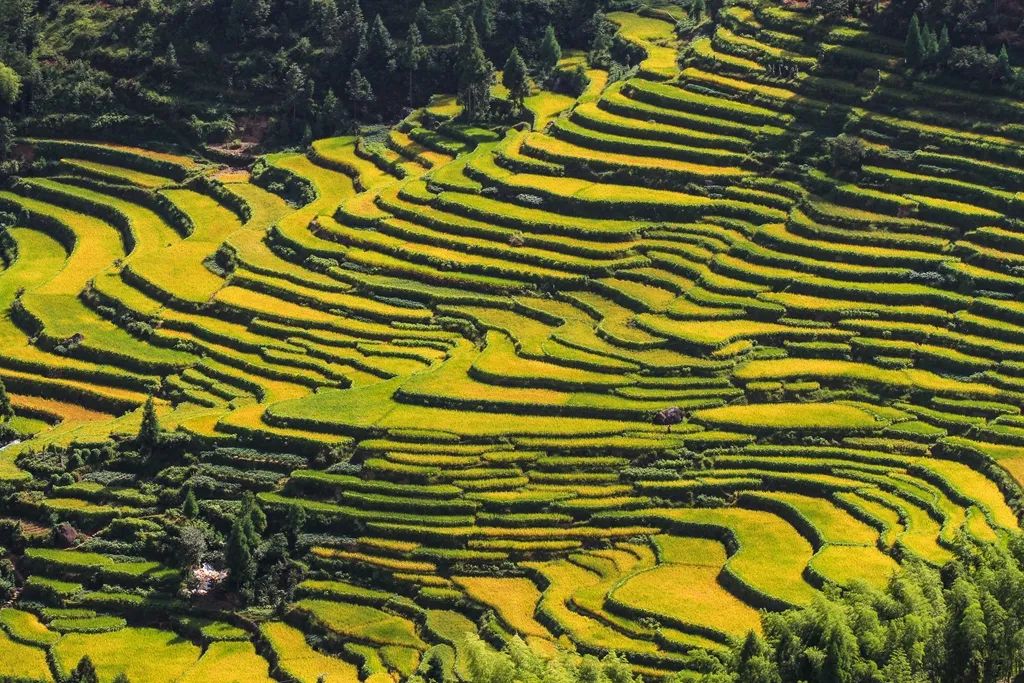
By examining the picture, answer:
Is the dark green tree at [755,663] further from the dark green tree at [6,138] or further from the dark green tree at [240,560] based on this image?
the dark green tree at [6,138]

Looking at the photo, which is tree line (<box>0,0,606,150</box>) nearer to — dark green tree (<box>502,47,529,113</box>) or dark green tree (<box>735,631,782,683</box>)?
dark green tree (<box>502,47,529,113</box>)

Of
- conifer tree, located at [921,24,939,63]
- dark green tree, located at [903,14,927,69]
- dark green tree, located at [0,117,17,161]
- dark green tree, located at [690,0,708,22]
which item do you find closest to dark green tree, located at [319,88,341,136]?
dark green tree, located at [0,117,17,161]

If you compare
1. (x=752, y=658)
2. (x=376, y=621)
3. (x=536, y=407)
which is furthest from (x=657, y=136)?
(x=752, y=658)

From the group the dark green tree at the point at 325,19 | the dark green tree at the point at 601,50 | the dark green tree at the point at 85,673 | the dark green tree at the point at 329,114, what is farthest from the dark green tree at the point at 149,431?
the dark green tree at the point at 325,19

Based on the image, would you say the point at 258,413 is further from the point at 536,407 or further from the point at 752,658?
the point at 752,658

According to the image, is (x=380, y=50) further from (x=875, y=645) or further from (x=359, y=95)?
(x=875, y=645)

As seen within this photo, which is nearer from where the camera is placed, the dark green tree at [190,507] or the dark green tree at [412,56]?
the dark green tree at [190,507]
